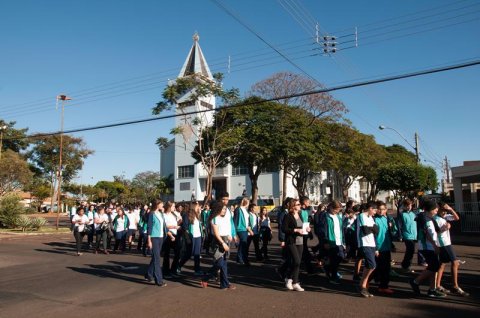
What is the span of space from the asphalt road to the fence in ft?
36.7

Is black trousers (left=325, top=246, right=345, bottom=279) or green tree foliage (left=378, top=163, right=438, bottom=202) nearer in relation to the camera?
black trousers (left=325, top=246, right=345, bottom=279)

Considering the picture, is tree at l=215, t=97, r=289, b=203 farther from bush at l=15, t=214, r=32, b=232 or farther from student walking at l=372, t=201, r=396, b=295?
student walking at l=372, t=201, r=396, b=295

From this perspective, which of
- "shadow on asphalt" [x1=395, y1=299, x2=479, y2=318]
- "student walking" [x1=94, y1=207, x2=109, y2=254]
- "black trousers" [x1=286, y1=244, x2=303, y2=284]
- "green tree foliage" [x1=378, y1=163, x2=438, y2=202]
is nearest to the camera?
"shadow on asphalt" [x1=395, y1=299, x2=479, y2=318]

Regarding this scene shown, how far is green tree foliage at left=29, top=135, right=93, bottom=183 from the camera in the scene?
56.6m

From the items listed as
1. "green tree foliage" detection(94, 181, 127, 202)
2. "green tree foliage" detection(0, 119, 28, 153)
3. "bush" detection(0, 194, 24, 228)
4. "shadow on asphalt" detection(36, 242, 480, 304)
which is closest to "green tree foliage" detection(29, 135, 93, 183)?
"green tree foliage" detection(0, 119, 28, 153)

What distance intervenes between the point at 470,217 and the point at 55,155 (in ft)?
172

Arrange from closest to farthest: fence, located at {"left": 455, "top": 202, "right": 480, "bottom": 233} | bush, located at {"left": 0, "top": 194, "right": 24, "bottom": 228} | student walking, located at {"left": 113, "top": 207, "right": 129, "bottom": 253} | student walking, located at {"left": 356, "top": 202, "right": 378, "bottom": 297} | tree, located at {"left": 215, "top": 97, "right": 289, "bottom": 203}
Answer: student walking, located at {"left": 356, "top": 202, "right": 378, "bottom": 297} → student walking, located at {"left": 113, "top": 207, "right": 129, "bottom": 253} → fence, located at {"left": 455, "top": 202, "right": 480, "bottom": 233} → bush, located at {"left": 0, "top": 194, "right": 24, "bottom": 228} → tree, located at {"left": 215, "top": 97, "right": 289, "bottom": 203}

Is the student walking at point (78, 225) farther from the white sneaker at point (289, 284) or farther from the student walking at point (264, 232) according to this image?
the white sneaker at point (289, 284)

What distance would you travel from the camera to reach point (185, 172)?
60.8 meters

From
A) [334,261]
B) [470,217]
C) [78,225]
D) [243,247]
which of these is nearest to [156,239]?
[243,247]

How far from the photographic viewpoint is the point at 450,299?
6.89 meters

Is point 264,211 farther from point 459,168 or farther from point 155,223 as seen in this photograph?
point 459,168

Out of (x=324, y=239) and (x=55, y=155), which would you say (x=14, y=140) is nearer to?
(x=55, y=155)

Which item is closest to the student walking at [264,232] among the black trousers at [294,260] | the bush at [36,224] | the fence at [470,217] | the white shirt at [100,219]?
the black trousers at [294,260]
